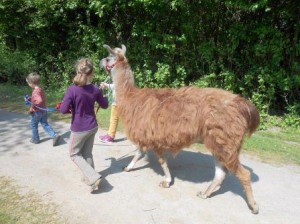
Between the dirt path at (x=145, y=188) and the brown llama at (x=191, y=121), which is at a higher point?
the brown llama at (x=191, y=121)

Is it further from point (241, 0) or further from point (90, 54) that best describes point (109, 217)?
point (90, 54)

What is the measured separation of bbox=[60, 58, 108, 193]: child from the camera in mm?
4402

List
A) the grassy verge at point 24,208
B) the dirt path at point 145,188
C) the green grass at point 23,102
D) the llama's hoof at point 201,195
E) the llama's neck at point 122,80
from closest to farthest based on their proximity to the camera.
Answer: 1. the grassy verge at point 24,208
2. the dirt path at point 145,188
3. the llama's hoof at point 201,195
4. the llama's neck at point 122,80
5. the green grass at point 23,102

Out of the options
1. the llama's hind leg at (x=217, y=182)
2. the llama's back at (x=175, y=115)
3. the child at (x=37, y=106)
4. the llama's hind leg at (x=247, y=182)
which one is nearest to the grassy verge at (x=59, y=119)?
the child at (x=37, y=106)

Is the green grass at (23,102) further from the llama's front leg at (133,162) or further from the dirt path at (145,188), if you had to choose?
the llama's front leg at (133,162)

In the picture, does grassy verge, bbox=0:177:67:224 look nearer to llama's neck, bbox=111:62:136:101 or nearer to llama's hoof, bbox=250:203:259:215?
llama's neck, bbox=111:62:136:101

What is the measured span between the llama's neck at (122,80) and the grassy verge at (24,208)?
1.80 m

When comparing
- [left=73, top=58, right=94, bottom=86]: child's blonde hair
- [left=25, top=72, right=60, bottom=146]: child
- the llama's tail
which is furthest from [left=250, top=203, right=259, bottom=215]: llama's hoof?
[left=25, top=72, right=60, bottom=146]: child

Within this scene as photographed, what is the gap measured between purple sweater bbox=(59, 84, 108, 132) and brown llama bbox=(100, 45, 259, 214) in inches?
21.2

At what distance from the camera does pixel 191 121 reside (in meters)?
4.26

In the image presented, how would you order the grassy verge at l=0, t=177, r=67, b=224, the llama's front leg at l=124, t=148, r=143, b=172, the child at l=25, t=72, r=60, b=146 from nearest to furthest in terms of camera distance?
1. the grassy verge at l=0, t=177, r=67, b=224
2. the llama's front leg at l=124, t=148, r=143, b=172
3. the child at l=25, t=72, r=60, b=146

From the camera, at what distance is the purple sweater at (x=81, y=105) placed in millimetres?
4402

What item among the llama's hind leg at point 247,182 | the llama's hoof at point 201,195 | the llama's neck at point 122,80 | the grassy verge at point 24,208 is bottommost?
the grassy verge at point 24,208

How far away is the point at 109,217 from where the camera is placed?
4035mm
